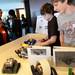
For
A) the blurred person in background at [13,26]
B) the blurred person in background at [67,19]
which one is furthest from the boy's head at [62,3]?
the blurred person in background at [13,26]

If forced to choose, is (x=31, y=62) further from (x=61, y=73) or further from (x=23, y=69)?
(x=61, y=73)

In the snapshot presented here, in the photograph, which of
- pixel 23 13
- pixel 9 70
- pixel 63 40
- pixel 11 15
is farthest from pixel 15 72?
pixel 23 13

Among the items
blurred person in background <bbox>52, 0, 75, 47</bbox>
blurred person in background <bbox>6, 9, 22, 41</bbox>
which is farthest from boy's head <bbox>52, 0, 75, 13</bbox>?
blurred person in background <bbox>6, 9, 22, 41</bbox>

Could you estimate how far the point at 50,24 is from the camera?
6.89 feet

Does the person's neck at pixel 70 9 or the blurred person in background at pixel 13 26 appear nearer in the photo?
the person's neck at pixel 70 9

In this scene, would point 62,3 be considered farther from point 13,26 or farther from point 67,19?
point 13,26

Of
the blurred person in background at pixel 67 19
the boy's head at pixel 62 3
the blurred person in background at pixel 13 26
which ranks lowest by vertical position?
the blurred person in background at pixel 13 26

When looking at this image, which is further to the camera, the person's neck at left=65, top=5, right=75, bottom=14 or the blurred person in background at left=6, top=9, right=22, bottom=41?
the blurred person in background at left=6, top=9, right=22, bottom=41

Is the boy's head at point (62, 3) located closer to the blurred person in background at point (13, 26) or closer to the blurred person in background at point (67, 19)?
the blurred person in background at point (67, 19)

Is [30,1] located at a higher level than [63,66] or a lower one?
higher

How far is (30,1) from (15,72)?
166 inches

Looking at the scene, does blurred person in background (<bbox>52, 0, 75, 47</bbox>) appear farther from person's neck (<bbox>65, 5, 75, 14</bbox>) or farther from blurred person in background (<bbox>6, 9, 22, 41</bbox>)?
blurred person in background (<bbox>6, 9, 22, 41</bbox>)

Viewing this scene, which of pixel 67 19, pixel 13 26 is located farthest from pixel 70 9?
pixel 13 26

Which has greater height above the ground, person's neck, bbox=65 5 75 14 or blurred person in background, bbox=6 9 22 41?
person's neck, bbox=65 5 75 14
